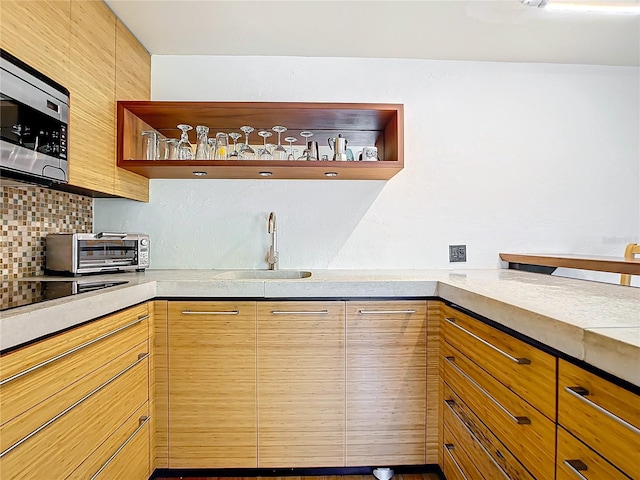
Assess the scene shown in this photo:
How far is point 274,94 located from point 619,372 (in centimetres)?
209

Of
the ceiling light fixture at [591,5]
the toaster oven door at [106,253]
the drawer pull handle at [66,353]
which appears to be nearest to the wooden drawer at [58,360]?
the drawer pull handle at [66,353]

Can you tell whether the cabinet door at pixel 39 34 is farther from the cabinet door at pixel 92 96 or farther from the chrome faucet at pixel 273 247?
the chrome faucet at pixel 273 247

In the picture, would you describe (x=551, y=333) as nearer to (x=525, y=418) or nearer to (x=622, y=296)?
(x=525, y=418)

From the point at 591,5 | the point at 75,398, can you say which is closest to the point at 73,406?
the point at 75,398

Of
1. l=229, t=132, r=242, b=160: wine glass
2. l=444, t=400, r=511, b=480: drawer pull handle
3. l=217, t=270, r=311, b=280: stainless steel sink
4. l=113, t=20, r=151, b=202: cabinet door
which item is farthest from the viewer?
l=217, t=270, r=311, b=280: stainless steel sink

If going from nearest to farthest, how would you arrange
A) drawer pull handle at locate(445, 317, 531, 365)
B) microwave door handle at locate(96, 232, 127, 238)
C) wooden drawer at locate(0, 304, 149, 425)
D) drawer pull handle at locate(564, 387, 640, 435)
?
drawer pull handle at locate(564, 387, 640, 435) < wooden drawer at locate(0, 304, 149, 425) < drawer pull handle at locate(445, 317, 531, 365) < microwave door handle at locate(96, 232, 127, 238)

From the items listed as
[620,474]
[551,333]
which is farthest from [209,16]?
[620,474]

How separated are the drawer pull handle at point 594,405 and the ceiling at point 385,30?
1682mm

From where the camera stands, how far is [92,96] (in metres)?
1.63

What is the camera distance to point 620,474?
658 mm

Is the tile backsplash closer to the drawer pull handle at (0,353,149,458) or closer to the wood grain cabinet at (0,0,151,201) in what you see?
the wood grain cabinet at (0,0,151,201)

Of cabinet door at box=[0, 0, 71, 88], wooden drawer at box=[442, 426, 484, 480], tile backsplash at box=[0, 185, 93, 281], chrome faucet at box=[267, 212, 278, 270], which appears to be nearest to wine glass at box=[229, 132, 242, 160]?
chrome faucet at box=[267, 212, 278, 270]

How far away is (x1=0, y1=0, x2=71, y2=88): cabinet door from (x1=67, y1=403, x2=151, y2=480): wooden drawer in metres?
1.32

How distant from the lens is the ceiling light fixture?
1.58 meters
